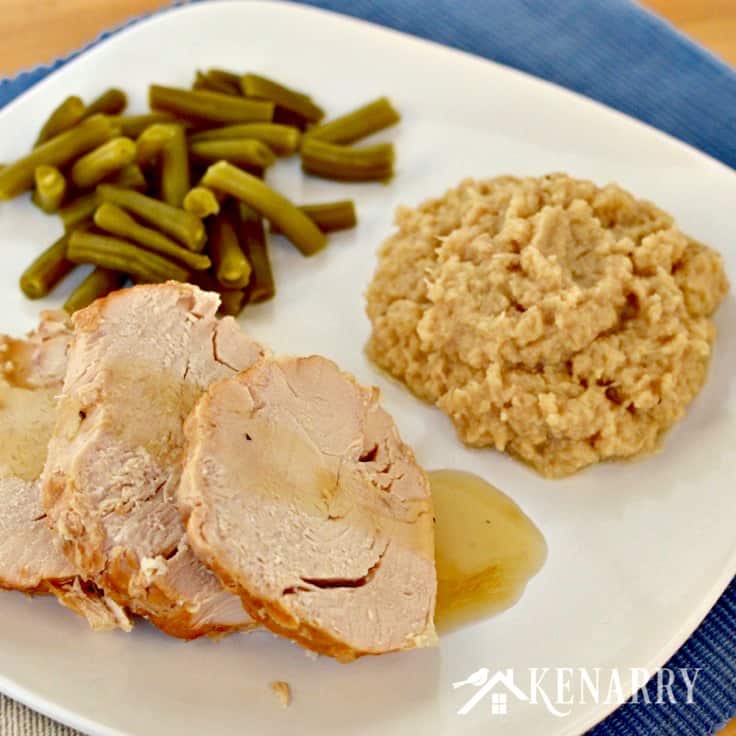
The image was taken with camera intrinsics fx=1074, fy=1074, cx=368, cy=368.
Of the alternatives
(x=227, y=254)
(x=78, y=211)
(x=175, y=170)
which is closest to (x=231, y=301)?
(x=227, y=254)

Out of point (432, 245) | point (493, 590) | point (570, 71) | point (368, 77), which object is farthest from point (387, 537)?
point (570, 71)

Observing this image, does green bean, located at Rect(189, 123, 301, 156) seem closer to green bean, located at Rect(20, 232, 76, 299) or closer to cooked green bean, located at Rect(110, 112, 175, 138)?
cooked green bean, located at Rect(110, 112, 175, 138)

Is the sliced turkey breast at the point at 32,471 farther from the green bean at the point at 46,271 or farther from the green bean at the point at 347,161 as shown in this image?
the green bean at the point at 347,161

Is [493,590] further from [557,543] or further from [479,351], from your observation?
[479,351]

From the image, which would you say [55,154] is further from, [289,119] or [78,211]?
[289,119]

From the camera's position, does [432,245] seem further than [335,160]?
No
